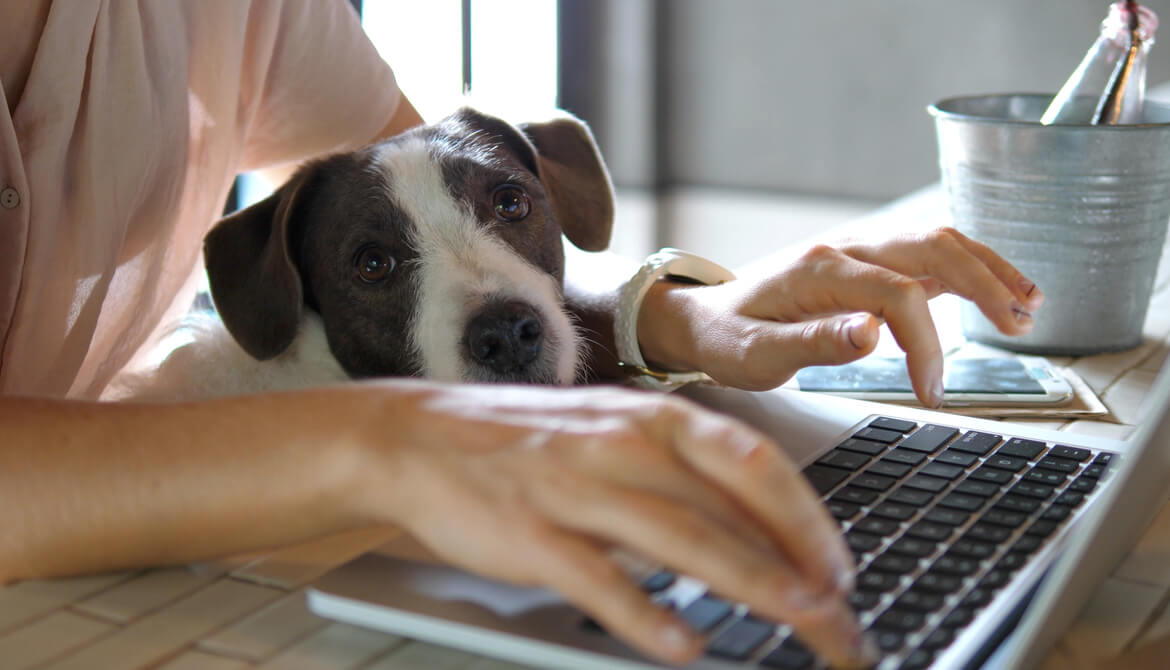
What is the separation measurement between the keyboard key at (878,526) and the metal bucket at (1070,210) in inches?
20.5

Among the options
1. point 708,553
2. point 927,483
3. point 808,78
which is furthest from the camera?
point 808,78

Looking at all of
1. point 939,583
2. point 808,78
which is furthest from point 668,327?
point 808,78

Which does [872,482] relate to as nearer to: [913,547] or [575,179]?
[913,547]

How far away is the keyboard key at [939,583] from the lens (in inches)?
19.2

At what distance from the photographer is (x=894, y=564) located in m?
0.51

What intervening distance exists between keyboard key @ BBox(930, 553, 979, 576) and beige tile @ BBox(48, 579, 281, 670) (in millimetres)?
319

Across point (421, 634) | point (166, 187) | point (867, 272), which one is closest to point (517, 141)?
point (166, 187)

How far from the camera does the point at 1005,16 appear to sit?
4.05 m

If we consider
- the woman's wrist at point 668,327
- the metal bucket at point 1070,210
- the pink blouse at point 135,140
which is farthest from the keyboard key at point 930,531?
the pink blouse at point 135,140

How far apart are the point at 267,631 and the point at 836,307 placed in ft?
1.50

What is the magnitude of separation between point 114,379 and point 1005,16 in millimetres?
3796

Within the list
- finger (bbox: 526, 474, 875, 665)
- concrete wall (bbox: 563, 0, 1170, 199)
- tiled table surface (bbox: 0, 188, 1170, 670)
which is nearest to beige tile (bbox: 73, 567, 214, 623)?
tiled table surface (bbox: 0, 188, 1170, 670)

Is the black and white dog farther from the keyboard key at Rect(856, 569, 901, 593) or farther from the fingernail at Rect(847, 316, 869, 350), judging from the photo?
the keyboard key at Rect(856, 569, 901, 593)

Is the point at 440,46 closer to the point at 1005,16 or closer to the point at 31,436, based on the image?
the point at 1005,16
